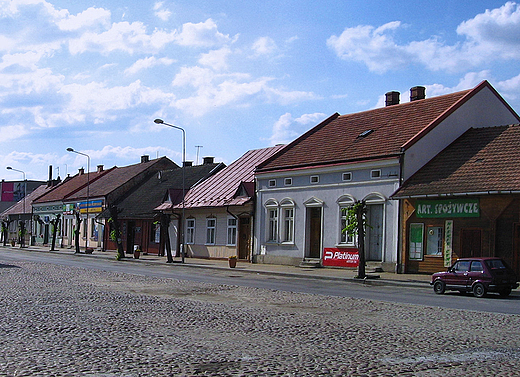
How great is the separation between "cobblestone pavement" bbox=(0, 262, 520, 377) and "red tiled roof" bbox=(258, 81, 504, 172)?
594 inches

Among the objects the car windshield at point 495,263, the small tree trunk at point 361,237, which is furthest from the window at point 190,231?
the car windshield at point 495,263

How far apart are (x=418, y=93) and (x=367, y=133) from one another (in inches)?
201

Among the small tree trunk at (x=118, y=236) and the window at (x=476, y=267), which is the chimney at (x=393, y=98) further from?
the small tree trunk at (x=118, y=236)

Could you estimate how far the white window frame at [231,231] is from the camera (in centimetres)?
4034

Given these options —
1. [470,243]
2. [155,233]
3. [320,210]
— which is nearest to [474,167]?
[470,243]

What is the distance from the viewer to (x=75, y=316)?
1283cm

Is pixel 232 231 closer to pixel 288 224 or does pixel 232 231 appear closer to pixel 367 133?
pixel 288 224

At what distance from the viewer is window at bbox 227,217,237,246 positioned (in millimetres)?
40344

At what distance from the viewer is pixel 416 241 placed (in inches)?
1121

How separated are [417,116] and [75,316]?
2407 cm

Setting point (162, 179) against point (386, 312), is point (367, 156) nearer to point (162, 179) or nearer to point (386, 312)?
point (386, 312)

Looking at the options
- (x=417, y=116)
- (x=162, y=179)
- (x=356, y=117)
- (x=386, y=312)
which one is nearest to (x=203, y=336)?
(x=386, y=312)

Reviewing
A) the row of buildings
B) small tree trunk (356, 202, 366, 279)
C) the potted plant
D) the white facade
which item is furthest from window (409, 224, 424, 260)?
the potted plant

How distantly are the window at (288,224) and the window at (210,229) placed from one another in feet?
23.6
